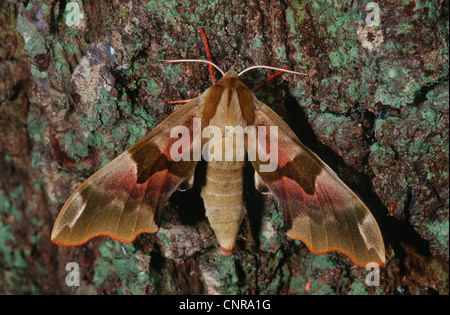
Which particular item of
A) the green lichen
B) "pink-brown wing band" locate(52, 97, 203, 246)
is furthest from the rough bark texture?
"pink-brown wing band" locate(52, 97, 203, 246)

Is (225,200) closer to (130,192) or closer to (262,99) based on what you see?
(130,192)

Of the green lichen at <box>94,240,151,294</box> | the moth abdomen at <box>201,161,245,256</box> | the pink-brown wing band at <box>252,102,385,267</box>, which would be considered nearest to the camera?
the pink-brown wing band at <box>252,102,385,267</box>

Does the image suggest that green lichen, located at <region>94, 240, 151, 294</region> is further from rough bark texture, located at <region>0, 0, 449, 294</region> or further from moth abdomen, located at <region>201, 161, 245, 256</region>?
moth abdomen, located at <region>201, 161, 245, 256</region>

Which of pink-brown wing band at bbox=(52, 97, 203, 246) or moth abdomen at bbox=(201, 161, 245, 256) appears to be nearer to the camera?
pink-brown wing band at bbox=(52, 97, 203, 246)

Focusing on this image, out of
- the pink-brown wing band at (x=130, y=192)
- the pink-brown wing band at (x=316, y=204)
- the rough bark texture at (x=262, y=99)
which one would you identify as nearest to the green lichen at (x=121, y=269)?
the rough bark texture at (x=262, y=99)

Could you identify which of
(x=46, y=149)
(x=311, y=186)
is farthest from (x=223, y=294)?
(x=46, y=149)

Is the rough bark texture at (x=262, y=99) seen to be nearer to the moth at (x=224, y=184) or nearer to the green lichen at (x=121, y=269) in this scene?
the green lichen at (x=121, y=269)

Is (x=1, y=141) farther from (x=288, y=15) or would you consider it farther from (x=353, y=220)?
(x=353, y=220)

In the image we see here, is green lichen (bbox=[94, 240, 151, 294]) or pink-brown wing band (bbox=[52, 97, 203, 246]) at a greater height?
pink-brown wing band (bbox=[52, 97, 203, 246])
